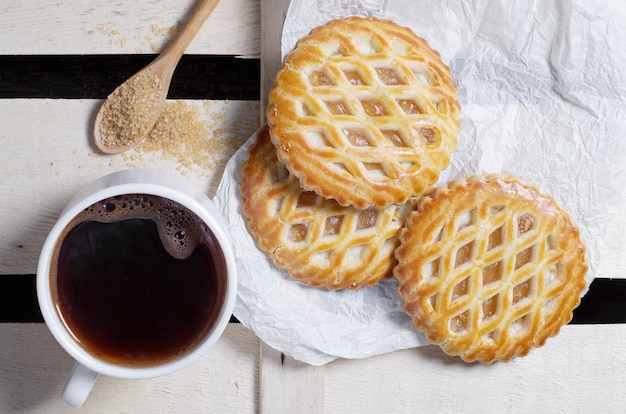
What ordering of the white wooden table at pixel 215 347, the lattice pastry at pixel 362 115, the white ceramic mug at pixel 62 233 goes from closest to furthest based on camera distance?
the white ceramic mug at pixel 62 233 < the lattice pastry at pixel 362 115 < the white wooden table at pixel 215 347

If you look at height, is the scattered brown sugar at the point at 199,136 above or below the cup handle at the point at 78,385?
above

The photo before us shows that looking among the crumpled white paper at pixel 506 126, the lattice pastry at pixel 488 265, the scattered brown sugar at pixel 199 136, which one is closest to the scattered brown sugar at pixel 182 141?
the scattered brown sugar at pixel 199 136

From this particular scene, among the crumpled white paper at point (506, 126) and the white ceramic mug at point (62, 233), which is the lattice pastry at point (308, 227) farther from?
the white ceramic mug at point (62, 233)

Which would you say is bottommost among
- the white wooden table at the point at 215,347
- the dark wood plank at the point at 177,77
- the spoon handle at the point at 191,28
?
the white wooden table at the point at 215,347

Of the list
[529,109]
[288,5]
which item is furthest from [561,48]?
[288,5]

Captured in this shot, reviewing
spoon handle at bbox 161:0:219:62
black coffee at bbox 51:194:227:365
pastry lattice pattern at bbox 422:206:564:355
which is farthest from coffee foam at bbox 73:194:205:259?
pastry lattice pattern at bbox 422:206:564:355

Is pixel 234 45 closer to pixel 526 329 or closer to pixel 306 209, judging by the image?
pixel 306 209

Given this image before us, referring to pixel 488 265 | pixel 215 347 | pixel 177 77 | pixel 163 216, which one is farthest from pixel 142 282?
pixel 488 265
